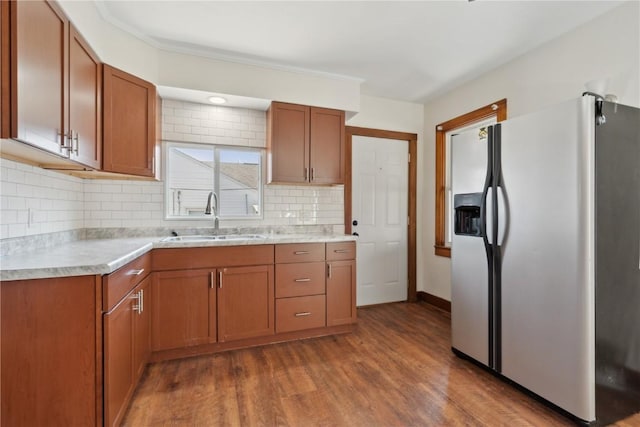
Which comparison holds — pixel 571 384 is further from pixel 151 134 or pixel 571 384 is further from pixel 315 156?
pixel 151 134

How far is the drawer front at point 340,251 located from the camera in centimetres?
287

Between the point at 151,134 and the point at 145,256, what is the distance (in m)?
1.06

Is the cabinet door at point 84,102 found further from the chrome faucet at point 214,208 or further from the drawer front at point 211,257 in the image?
the chrome faucet at point 214,208

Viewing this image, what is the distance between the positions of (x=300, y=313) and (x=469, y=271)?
1457mm

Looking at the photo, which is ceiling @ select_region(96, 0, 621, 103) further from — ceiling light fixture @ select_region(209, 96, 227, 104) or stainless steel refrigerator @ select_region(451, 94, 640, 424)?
stainless steel refrigerator @ select_region(451, 94, 640, 424)

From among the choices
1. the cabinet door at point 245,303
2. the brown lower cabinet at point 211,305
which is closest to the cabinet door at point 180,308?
the brown lower cabinet at point 211,305

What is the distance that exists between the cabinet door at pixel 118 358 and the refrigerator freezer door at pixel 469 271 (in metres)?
2.29

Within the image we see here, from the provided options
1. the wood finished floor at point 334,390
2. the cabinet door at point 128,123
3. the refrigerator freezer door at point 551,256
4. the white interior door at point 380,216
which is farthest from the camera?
the white interior door at point 380,216

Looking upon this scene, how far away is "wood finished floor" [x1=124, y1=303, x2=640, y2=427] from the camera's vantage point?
1.72m

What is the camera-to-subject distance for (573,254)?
165cm

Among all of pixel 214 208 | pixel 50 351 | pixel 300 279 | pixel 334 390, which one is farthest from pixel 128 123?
pixel 334 390

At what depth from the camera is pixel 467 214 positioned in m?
2.34

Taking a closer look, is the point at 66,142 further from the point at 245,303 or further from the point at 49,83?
the point at 245,303

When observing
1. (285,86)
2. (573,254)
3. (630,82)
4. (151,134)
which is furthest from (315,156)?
(630,82)
